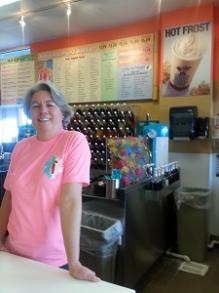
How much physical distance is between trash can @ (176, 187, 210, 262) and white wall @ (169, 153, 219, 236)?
295mm

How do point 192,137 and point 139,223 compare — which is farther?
point 192,137

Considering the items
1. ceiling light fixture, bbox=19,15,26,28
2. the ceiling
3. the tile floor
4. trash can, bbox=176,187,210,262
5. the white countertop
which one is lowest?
the tile floor

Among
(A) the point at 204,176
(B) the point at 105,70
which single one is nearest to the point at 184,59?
(B) the point at 105,70

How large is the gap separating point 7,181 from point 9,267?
1.41ft

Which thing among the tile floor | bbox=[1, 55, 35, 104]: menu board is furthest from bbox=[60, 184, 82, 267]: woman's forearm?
bbox=[1, 55, 35, 104]: menu board

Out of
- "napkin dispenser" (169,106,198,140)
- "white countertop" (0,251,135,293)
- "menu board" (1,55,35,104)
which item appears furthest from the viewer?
"menu board" (1,55,35,104)

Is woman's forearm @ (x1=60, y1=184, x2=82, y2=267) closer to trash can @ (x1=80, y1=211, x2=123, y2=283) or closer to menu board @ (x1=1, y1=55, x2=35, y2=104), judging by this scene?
trash can @ (x1=80, y1=211, x2=123, y2=283)

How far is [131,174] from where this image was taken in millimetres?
2631

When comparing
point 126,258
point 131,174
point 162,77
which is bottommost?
point 126,258

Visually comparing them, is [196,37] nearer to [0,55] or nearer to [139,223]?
[139,223]

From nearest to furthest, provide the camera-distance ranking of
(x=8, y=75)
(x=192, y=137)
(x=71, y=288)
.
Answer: (x=71, y=288)
(x=192, y=137)
(x=8, y=75)

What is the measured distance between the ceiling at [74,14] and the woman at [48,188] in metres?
2.71

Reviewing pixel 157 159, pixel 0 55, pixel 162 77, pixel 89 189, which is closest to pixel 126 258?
pixel 89 189

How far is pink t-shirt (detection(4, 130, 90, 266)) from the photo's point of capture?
52.7 inches
